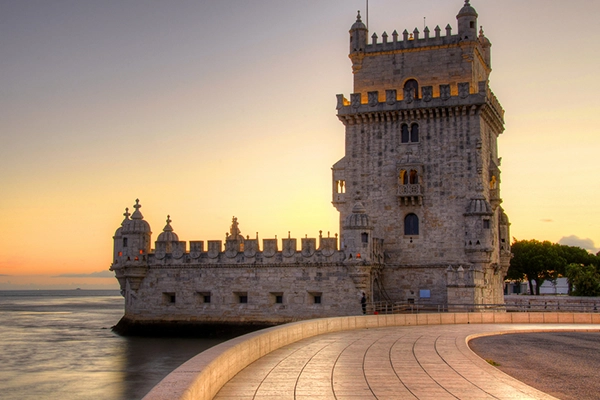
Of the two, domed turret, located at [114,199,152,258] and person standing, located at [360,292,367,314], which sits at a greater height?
domed turret, located at [114,199,152,258]

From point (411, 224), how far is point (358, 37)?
1321 cm

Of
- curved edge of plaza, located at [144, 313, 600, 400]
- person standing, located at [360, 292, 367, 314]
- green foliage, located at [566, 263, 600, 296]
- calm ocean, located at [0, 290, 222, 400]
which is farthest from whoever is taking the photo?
green foliage, located at [566, 263, 600, 296]

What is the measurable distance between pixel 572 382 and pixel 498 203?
2980 centimetres

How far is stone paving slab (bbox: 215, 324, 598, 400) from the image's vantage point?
530 inches

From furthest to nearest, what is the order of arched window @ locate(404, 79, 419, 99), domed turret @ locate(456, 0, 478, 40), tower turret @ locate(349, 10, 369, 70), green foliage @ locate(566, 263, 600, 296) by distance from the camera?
1. green foliage @ locate(566, 263, 600, 296)
2. tower turret @ locate(349, 10, 369, 70)
3. arched window @ locate(404, 79, 419, 99)
4. domed turret @ locate(456, 0, 478, 40)

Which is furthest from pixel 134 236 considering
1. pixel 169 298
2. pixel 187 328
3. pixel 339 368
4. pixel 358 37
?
pixel 339 368

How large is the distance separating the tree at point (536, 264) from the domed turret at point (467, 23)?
53761mm

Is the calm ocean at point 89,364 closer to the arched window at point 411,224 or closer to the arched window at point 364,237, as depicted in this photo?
the arched window at point 364,237

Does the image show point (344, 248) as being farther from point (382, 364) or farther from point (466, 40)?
point (382, 364)

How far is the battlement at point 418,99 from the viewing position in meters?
42.0

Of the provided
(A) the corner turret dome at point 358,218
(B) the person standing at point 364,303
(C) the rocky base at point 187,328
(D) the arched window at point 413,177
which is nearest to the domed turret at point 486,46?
(D) the arched window at point 413,177

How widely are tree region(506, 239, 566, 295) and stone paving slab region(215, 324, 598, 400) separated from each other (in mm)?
73387

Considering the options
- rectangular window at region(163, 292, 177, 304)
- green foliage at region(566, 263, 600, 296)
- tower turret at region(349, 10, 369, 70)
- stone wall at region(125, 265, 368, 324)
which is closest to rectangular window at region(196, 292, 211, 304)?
stone wall at region(125, 265, 368, 324)

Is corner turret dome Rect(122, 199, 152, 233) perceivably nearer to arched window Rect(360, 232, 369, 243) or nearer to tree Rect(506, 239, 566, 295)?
arched window Rect(360, 232, 369, 243)
